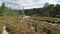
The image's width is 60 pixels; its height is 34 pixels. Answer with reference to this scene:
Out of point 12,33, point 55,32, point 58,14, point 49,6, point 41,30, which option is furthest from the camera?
point 49,6

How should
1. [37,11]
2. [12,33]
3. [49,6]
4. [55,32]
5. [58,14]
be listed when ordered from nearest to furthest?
[12,33], [55,32], [58,14], [37,11], [49,6]

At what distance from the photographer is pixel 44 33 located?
36.4ft

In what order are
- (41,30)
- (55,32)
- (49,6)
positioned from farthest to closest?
(49,6), (41,30), (55,32)

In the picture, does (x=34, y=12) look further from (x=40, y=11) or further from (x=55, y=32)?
(x=55, y=32)

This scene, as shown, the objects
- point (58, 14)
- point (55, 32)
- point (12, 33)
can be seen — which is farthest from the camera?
point (58, 14)

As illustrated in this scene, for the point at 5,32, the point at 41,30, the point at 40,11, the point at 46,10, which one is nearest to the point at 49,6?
the point at 46,10

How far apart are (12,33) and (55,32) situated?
2.94 meters

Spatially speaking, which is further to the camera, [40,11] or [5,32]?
[40,11]

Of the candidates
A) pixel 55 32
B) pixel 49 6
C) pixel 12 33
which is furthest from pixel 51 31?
pixel 49 6

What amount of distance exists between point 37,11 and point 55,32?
12831 millimetres

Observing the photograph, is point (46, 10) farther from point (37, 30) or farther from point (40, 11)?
point (37, 30)

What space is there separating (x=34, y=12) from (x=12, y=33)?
13575mm

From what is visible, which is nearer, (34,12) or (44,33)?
(44,33)

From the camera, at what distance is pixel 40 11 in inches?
893
